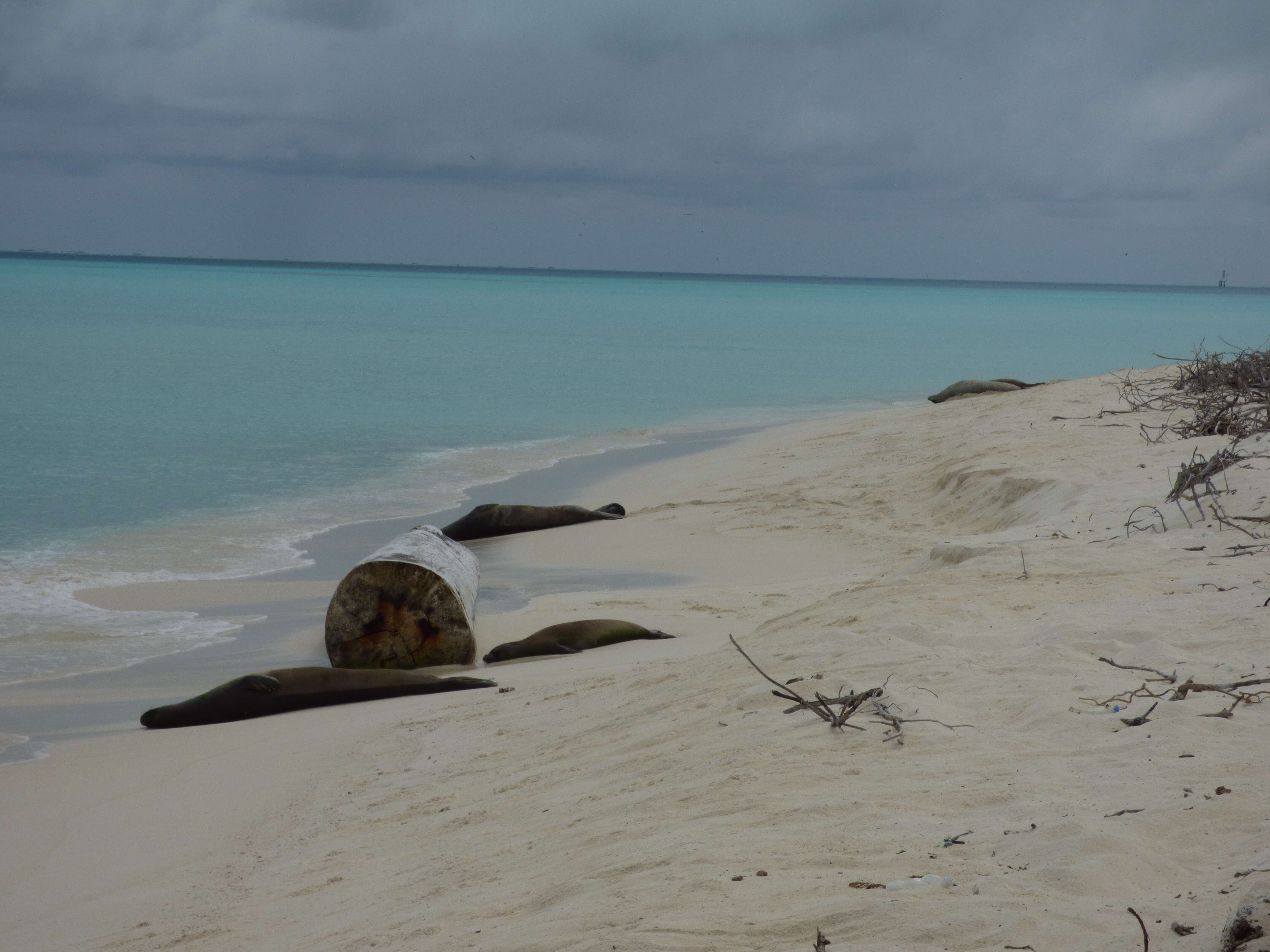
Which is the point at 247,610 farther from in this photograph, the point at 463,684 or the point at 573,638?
the point at 573,638

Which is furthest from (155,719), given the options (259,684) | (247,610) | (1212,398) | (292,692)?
(1212,398)

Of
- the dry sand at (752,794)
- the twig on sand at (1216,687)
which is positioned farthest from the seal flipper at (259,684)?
the twig on sand at (1216,687)

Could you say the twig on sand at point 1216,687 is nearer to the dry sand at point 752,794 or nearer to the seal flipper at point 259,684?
the dry sand at point 752,794

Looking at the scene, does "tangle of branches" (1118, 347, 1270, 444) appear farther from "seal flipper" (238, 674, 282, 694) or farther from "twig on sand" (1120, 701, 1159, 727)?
"seal flipper" (238, 674, 282, 694)

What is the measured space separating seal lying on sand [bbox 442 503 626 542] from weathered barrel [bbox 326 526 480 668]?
3741 mm

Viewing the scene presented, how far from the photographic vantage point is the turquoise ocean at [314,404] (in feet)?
34.1

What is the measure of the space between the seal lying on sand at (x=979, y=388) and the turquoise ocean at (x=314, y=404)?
270cm

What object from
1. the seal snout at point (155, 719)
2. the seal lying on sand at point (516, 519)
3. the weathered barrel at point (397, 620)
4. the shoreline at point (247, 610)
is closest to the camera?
the seal snout at point (155, 719)

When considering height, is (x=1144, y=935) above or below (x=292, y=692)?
above

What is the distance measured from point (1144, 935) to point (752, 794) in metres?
1.42

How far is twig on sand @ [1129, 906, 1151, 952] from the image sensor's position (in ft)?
7.42

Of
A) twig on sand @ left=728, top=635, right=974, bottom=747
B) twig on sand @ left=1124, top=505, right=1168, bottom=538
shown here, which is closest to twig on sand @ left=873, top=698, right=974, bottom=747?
twig on sand @ left=728, top=635, right=974, bottom=747

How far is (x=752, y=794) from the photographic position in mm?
3545

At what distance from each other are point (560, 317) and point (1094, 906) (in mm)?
63770
